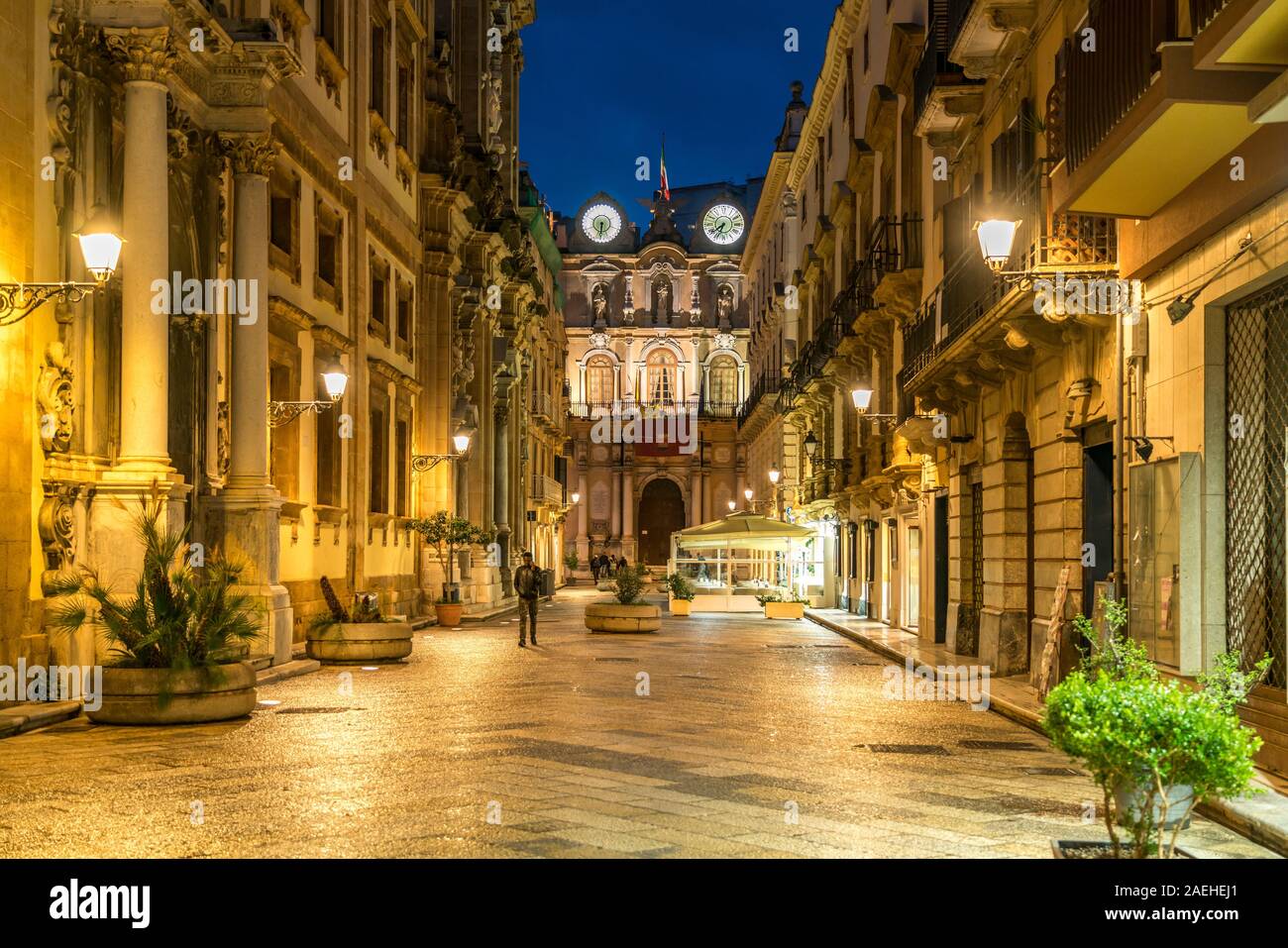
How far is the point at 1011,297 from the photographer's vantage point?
15.0m

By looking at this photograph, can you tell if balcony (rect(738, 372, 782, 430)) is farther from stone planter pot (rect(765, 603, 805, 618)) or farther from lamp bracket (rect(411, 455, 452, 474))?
lamp bracket (rect(411, 455, 452, 474))

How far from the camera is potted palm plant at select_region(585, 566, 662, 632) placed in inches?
1131

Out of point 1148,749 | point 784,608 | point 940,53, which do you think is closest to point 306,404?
point 940,53

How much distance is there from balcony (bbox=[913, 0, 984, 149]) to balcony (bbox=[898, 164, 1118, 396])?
226 cm

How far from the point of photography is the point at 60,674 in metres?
13.4

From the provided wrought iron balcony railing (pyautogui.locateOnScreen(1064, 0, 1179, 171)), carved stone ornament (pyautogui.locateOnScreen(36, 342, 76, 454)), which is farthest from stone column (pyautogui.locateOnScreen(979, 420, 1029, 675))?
carved stone ornament (pyautogui.locateOnScreen(36, 342, 76, 454))

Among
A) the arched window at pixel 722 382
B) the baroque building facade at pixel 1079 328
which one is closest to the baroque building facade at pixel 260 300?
the baroque building facade at pixel 1079 328

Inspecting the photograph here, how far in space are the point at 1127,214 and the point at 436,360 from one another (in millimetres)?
22812

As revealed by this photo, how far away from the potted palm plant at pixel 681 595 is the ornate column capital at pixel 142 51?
83.0ft

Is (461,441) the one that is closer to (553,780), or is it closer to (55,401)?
(55,401)

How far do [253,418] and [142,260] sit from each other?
4026 millimetres

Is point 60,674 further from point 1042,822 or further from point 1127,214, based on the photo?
point 1127,214

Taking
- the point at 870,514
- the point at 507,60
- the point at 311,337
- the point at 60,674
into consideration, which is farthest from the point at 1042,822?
the point at 507,60
